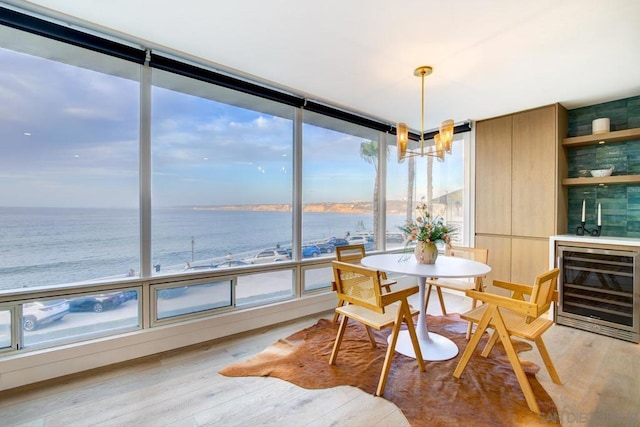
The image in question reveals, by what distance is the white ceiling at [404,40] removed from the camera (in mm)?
1906

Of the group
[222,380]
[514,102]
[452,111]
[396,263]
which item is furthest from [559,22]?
[222,380]

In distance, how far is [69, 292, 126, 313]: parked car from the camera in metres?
2.25

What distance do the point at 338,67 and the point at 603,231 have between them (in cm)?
375

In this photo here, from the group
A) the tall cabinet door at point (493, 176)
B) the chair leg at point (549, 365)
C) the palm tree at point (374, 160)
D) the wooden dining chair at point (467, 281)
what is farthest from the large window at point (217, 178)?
the tall cabinet door at point (493, 176)

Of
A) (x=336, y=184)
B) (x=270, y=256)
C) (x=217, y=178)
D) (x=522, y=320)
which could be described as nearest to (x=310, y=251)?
(x=270, y=256)

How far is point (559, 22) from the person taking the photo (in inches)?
78.6

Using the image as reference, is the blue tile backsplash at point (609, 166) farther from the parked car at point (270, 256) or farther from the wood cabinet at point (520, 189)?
the parked car at point (270, 256)

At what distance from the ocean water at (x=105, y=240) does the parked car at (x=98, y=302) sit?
0.16 m

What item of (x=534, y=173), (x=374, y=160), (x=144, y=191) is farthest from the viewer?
(x=374, y=160)

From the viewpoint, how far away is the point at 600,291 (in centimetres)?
306

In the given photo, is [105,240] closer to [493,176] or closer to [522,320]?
[522,320]

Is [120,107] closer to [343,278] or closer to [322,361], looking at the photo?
[343,278]

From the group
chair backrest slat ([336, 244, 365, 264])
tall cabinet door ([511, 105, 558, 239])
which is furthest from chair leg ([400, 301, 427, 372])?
tall cabinet door ([511, 105, 558, 239])

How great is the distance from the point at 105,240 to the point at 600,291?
16.1 ft
